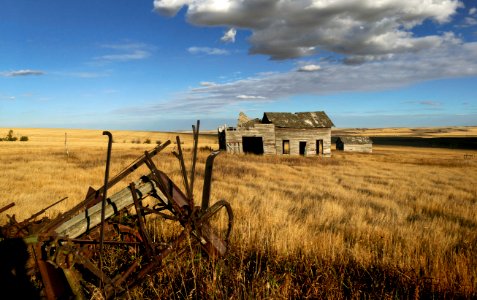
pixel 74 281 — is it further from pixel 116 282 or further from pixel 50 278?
pixel 116 282

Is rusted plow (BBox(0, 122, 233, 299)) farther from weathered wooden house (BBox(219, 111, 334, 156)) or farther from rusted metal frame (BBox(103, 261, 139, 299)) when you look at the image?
weathered wooden house (BBox(219, 111, 334, 156))

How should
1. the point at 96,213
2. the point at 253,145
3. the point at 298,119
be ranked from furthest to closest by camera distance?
the point at 253,145
the point at 298,119
the point at 96,213

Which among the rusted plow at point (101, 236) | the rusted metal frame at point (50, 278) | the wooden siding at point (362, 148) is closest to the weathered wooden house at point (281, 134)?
the wooden siding at point (362, 148)

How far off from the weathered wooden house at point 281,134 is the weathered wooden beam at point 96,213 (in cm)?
2467

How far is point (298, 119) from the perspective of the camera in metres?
30.6

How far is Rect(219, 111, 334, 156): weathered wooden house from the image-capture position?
28234 millimetres

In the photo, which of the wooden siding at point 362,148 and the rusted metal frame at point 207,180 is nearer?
the rusted metal frame at point 207,180

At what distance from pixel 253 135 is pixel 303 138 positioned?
511cm

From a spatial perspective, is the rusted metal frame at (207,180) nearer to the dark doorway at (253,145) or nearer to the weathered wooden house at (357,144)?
the dark doorway at (253,145)

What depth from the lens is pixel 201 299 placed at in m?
3.05

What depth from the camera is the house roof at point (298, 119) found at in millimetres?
29533

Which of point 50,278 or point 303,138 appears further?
point 303,138

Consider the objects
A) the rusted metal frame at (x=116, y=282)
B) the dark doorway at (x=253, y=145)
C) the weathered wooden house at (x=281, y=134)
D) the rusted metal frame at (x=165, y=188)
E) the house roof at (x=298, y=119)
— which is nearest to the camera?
the rusted metal frame at (x=116, y=282)

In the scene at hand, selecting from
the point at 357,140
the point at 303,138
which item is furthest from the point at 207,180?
the point at 357,140
